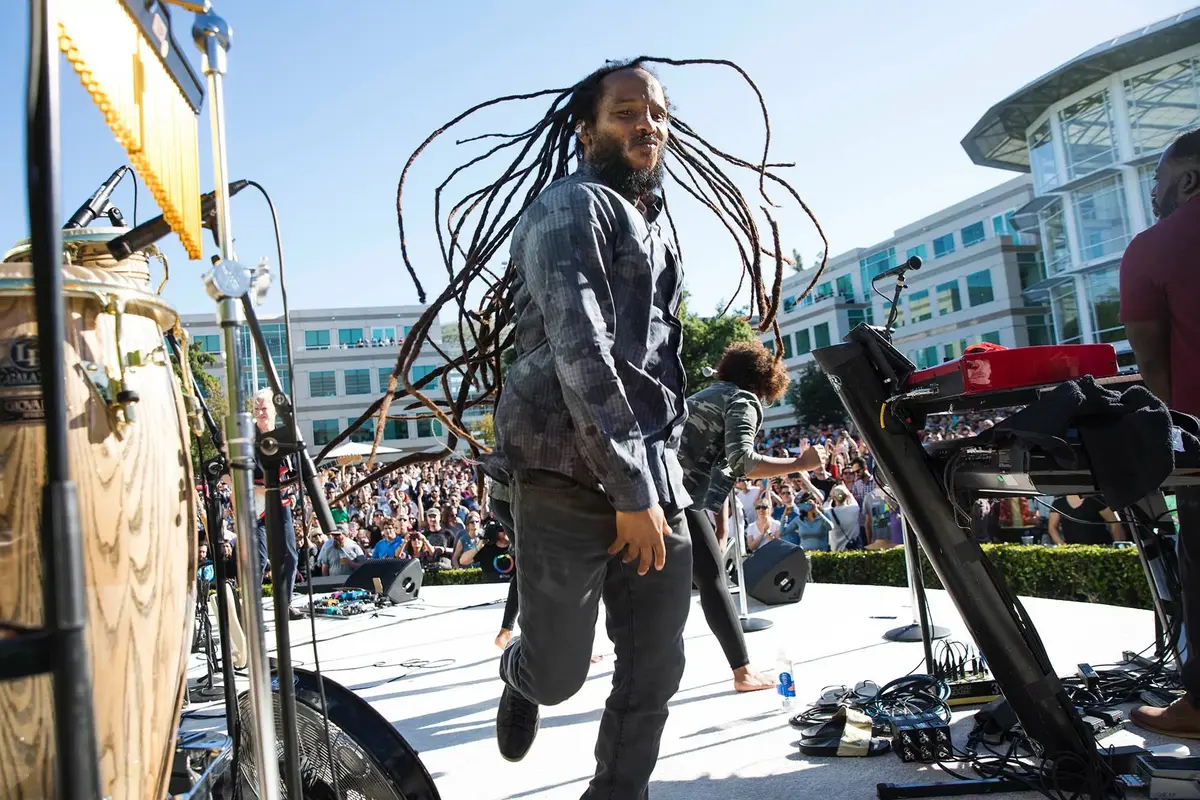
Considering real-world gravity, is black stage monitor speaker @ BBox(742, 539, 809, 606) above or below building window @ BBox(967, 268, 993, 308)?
below

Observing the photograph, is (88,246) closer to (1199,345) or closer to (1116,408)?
(1116,408)

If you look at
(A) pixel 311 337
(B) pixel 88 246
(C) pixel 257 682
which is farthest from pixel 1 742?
(A) pixel 311 337

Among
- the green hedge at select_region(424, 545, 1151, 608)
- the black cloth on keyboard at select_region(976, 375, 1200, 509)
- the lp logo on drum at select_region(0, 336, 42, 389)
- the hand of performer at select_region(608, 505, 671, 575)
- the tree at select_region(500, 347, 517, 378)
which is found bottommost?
the green hedge at select_region(424, 545, 1151, 608)

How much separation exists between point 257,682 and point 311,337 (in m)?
64.1

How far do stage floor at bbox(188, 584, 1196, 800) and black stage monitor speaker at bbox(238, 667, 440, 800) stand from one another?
106cm

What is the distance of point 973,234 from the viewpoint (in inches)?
1826

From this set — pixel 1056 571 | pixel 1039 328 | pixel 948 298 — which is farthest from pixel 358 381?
pixel 1056 571

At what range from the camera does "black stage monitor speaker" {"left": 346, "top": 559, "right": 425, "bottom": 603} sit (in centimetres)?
914

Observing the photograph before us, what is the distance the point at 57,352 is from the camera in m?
0.68

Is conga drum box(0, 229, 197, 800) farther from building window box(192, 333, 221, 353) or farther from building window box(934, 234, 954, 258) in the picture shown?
building window box(934, 234, 954, 258)

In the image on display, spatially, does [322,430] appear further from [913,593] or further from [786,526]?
[913,593]

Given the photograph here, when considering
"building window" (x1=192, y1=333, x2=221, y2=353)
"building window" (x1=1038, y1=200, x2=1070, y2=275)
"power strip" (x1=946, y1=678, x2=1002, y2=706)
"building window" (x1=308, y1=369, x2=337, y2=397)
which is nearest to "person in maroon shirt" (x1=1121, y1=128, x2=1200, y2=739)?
"power strip" (x1=946, y1=678, x2=1002, y2=706)

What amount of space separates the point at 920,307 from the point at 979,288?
4165 mm

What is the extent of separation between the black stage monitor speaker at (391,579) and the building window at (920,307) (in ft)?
142
